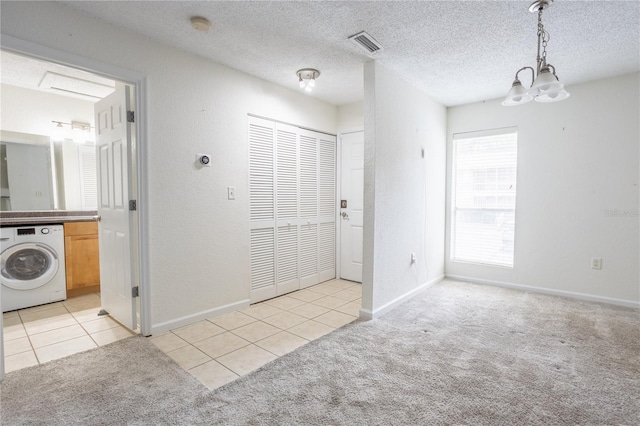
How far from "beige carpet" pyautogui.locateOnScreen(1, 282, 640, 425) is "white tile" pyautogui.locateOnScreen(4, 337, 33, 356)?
42 cm

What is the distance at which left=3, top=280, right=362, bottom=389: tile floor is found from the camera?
7.18 feet

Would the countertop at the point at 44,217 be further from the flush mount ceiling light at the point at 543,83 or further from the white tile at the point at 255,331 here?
the flush mount ceiling light at the point at 543,83

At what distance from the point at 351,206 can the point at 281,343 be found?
227 centimetres

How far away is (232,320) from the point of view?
9.57 ft

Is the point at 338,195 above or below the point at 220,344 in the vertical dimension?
above

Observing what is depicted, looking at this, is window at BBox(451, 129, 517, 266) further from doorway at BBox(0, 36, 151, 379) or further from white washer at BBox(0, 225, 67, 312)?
white washer at BBox(0, 225, 67, 312)

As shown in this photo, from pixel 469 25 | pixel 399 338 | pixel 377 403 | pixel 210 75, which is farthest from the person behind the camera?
pixel 210 75

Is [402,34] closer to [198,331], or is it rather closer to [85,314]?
[198,331]

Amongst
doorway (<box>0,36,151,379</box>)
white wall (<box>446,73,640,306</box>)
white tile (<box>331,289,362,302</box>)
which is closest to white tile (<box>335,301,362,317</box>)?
white tile (<box>331,289,362,302</box>)

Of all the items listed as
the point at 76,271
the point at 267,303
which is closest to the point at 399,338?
the point at 267,303

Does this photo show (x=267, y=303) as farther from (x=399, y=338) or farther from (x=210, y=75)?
(x=210, y=75)

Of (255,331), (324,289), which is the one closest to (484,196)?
(324,289)

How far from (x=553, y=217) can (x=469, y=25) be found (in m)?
2.49

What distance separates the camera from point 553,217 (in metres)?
3.60
